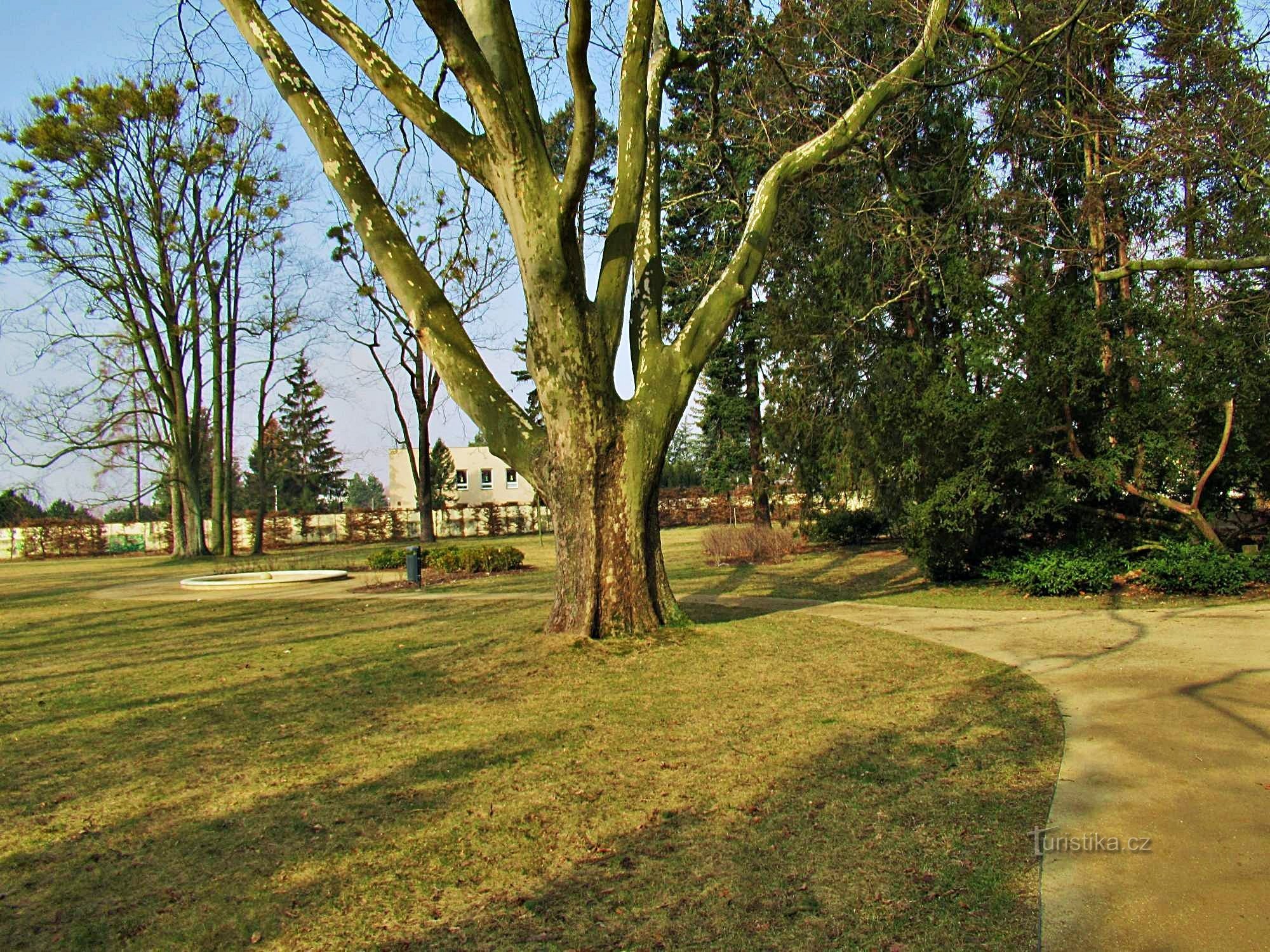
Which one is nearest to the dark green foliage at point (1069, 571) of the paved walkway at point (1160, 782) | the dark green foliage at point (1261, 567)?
the dark green foliage at point (1261, 567)

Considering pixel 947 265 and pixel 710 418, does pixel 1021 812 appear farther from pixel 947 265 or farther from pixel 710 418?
pixel 710 418

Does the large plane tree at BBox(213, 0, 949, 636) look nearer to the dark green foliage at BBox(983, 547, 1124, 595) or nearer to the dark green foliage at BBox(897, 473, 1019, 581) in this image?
the dark green foliage at BBox(897, 473, 1019, 581)

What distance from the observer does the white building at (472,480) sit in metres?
64.0

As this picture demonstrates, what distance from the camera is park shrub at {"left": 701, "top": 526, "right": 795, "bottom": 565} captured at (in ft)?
69.6

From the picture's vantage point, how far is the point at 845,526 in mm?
24203

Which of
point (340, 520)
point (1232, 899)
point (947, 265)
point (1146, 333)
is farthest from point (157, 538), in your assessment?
point (1232, 899)

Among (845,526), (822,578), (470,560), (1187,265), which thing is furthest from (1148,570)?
(470,560)

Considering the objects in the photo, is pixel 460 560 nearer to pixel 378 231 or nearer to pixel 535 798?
pixel 378 231

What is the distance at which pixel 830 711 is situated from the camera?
6129 mm

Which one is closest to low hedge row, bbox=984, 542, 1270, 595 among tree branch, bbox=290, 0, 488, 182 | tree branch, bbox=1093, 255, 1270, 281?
tree branch, bbox=1093, 255, 1270, 281

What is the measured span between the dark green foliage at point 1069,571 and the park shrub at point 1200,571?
550 mm

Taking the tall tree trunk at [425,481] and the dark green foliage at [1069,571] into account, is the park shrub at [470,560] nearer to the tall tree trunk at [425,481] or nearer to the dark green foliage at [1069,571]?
the dark green foliage at [1069,571]

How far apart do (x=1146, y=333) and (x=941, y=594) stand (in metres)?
4.60

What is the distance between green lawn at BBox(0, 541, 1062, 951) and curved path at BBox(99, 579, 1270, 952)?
0.68ft
